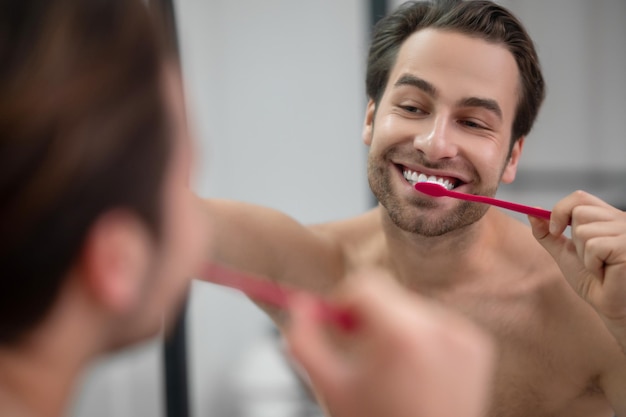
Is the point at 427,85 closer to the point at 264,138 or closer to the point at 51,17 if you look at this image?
the point at 51,17

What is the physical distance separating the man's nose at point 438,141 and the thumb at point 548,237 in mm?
159

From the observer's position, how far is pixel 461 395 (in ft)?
1.62

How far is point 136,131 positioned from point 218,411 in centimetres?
207

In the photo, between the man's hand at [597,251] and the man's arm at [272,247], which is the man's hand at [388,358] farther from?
the man's arm at [272,247]

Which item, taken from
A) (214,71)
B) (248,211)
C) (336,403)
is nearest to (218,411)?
(214,71)

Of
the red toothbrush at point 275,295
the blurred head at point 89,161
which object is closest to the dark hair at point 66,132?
the blurred head at point 89,161

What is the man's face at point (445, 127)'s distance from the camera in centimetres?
116

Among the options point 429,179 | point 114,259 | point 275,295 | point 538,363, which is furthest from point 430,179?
point 114,259

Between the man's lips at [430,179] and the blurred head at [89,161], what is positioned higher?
the blurred head at [89,161]

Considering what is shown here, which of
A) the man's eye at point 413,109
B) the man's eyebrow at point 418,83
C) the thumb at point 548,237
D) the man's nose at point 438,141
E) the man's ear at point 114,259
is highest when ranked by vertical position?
the man's ear at point 114,259

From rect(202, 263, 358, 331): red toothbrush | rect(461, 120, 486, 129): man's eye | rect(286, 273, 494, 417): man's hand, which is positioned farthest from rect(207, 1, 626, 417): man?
rect(286, 273, 494, 417): man's hand

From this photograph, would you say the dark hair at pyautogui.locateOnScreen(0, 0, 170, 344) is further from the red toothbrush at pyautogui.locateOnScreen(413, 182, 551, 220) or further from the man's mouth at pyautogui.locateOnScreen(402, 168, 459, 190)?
the man's mouth at pyautogui.locateOnScreen(402, 168, 459, 190)

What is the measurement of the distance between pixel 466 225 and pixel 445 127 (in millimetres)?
162

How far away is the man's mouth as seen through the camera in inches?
46.4
